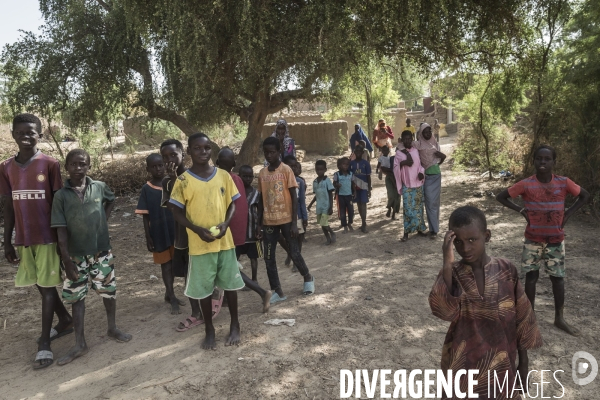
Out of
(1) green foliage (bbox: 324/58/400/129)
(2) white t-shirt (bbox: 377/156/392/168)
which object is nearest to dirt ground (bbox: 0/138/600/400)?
(2) white t-shirt (bbox: 377/156/392/168)

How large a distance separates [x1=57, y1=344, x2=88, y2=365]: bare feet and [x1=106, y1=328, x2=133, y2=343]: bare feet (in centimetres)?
26

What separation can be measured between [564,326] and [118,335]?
12.1 feet

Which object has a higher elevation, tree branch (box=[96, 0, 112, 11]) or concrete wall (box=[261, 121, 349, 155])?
tree branch (box=[96, 0, 112, 11])

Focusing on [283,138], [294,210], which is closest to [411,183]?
[283,138]

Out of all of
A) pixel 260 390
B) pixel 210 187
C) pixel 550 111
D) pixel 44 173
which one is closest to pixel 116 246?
pixel 44 173

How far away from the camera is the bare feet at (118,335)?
3828 millimetres

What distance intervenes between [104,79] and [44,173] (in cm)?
657

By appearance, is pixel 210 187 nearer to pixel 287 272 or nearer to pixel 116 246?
pixel 287 272

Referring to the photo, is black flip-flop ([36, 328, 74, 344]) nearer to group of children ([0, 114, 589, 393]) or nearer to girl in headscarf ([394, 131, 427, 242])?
group of children ([0, 114, 589, 393])

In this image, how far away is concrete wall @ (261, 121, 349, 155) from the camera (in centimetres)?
1850

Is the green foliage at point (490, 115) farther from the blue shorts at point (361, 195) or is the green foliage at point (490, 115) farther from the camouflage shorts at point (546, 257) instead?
the camouflage shorts at point (546, 257)

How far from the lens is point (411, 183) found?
6688 millimetres

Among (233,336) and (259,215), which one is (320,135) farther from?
(233,336)

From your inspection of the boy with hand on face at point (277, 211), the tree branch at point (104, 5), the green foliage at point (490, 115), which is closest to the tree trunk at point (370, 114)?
the green foliage at point (490, 115)
